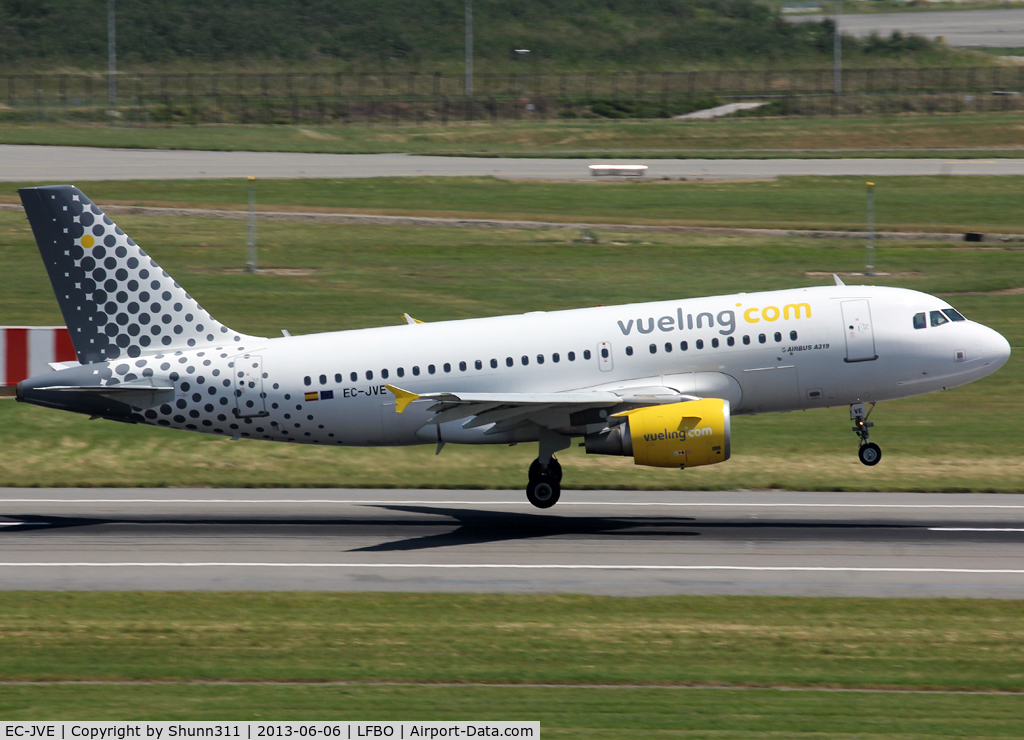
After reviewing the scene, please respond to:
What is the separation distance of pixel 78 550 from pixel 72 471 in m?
7.98

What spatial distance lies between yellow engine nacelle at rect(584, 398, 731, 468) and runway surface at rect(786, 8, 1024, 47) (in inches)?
A: 5539

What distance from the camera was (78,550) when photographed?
2630 cm

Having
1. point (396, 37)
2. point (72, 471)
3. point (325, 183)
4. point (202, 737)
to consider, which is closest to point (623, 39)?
point (396, 37)

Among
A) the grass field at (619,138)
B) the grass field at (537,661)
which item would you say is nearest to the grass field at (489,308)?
the grass field at (537,661)

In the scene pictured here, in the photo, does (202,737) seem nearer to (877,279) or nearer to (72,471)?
(72,471)

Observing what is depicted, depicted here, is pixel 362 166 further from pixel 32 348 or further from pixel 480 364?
pixel 480 364

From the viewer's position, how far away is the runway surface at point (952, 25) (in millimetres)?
157125

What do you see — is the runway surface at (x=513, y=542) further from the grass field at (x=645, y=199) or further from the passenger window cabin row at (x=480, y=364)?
the grass field at (x=645, y=199)

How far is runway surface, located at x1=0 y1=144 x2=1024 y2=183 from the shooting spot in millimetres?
79375

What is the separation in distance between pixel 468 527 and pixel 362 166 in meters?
58.5

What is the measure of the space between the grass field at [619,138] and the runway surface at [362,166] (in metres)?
3.75

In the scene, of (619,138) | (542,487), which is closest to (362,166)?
(619,138)
